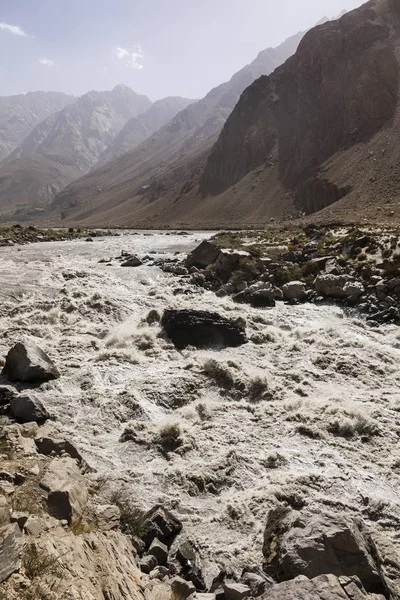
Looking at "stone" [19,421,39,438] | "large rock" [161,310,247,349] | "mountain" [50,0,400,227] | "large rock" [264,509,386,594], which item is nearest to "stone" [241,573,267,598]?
"large rock" [264,509,386,594]

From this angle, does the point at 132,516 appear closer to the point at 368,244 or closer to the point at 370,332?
the point at 370,332

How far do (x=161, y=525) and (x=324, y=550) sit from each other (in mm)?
2838

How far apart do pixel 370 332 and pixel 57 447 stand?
13.0m

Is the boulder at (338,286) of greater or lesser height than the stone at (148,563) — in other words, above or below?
above

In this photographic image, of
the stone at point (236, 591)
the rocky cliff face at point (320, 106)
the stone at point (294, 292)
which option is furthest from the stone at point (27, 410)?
the rocky cliff face at point (320, 106)

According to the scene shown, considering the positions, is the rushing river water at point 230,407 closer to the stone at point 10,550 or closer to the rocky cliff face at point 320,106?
the stone at point 10,550

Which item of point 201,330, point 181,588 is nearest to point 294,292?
point 201,330

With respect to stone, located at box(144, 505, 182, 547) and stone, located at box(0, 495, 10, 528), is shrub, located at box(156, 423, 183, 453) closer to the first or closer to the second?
stone, located at box(144, 505, 182, 547)

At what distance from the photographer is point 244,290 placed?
21234 millimetres

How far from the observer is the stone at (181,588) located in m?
5.68

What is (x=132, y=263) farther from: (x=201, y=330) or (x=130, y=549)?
(x=130, y=549)

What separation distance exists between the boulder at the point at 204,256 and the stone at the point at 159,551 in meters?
20.5

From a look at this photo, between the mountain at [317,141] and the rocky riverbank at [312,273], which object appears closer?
the rocky riverbank at [312,273]

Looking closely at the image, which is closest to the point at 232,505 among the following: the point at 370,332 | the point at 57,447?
the point at 57,447
